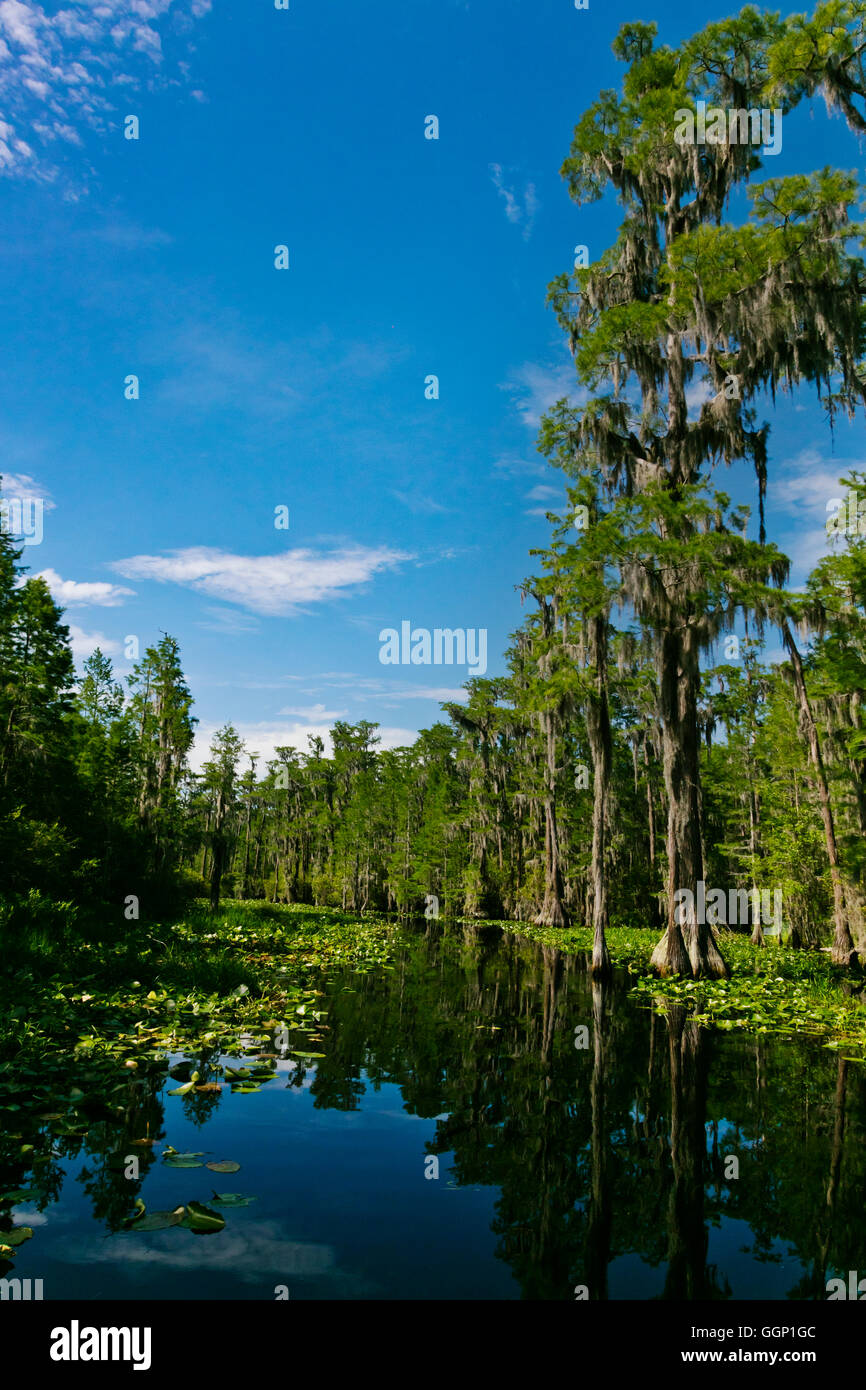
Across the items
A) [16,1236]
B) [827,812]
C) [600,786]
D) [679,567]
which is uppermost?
[679,567]

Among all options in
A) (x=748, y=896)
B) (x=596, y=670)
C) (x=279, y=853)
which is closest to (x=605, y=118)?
(x=596, y=670)

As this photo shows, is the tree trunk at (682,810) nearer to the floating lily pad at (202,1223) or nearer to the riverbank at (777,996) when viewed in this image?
the riverbank at (777,996)

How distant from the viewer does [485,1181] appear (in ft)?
18.0

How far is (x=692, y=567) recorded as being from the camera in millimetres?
15867

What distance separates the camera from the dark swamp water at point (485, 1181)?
4055mm

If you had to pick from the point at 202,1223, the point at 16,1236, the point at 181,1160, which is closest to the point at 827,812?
the point at 181,1160

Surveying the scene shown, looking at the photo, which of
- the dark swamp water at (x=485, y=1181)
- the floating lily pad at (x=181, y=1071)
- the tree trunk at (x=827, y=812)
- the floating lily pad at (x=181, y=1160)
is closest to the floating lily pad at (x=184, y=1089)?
the dark swamp water at (x=485, y=1181)

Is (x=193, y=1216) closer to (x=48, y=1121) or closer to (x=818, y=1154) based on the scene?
(x=48, y=1121)

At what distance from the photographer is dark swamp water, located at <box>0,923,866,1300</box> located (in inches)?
160

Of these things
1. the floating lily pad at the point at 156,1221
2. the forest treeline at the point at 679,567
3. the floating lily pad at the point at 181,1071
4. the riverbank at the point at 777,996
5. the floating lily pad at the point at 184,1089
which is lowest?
the riverbank at the point at 777,996

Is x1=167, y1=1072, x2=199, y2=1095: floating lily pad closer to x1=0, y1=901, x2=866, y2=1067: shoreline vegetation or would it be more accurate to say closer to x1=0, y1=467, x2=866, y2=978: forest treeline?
x1=0, y1=901, x2=866, y2=1067: shoreline vegetation

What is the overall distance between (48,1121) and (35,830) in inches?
577

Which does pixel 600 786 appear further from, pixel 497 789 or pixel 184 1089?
pixel 497 789

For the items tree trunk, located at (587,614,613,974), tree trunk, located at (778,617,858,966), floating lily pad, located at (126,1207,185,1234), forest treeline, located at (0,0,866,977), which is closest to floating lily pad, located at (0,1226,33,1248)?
floating lily pad, located at (126,1207,185,1234)
